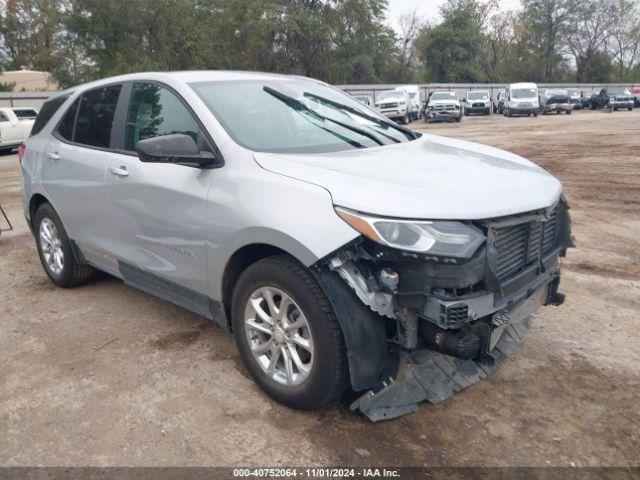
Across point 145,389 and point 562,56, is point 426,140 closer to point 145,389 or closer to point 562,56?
point 145,389

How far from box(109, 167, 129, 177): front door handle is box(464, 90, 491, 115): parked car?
37975mm

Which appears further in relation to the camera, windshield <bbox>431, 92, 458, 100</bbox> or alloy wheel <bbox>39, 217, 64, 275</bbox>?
windshield <bbox>431, 92, 458, 100</bbox>

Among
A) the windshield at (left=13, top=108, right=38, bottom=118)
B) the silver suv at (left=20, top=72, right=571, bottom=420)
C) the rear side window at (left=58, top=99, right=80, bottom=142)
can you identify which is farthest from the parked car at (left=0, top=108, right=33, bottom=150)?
the silver suv at (left=20, top=72, right=571, bottom=420)

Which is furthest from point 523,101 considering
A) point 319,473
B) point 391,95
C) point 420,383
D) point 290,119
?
point 319,473

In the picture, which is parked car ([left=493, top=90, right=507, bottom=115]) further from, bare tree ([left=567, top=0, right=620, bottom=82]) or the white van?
bare tree ([left=567, top=0, right=620, bottom=82])

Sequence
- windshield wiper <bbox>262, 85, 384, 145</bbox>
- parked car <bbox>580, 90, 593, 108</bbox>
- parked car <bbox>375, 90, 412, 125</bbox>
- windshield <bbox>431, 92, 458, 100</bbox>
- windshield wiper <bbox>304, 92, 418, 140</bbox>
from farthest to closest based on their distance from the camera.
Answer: parked car <bbox>580, 90, 593, 108</bbox> < windshield <bbox>431, 92, 458, 100</bbox> < parked car <bbox>375, 90, 412, 125</bbox> < windshield wiper <bbox>304, 92, 418, 140</bbox> < windshield wiper <bbox>262, 85, 384, 145</bbox>

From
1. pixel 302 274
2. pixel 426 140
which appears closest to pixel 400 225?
pixel 302 274

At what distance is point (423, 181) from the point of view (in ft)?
9.39

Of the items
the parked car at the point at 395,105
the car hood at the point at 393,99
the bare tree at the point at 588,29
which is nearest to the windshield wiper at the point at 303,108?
the parked car at the point at 395,105

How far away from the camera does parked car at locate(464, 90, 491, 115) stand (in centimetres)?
3888

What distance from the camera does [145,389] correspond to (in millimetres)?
3361

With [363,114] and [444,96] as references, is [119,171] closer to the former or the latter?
[363,114]

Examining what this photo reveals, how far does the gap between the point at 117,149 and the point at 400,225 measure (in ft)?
7.94

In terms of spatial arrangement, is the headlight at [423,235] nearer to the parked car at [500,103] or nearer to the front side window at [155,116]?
the front side window at [155,116]
